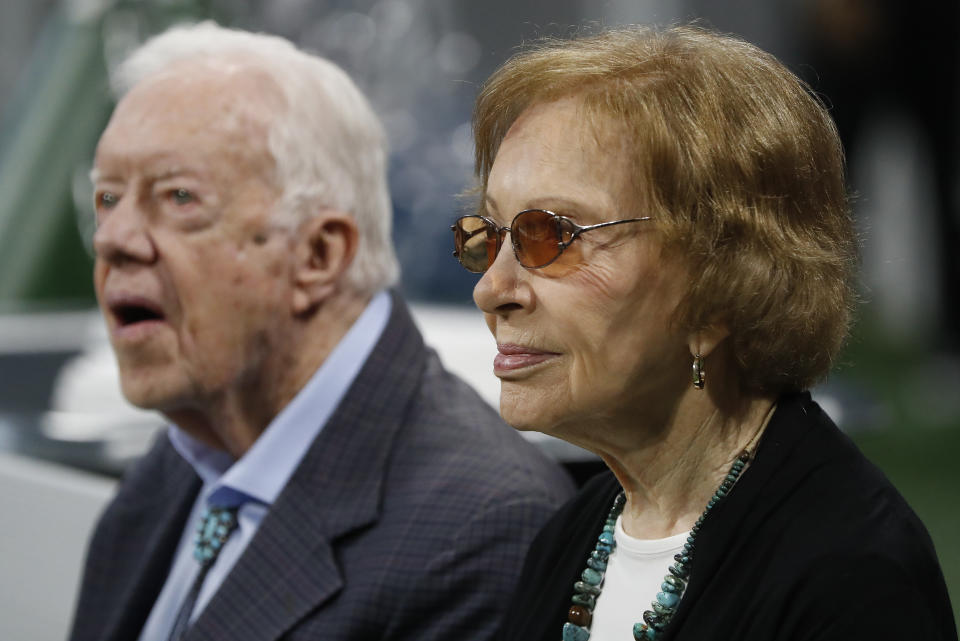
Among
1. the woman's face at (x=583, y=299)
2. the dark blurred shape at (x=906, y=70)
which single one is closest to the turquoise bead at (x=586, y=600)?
the woman's face at (x=583, y=299)

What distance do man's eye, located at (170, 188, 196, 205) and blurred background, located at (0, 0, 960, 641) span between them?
56cm

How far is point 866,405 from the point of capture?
173 inches

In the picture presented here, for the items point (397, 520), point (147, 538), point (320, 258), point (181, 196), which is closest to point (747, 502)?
point (397, 520)

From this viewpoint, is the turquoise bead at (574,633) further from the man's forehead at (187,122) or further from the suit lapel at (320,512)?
the man's forehead at (187,122)

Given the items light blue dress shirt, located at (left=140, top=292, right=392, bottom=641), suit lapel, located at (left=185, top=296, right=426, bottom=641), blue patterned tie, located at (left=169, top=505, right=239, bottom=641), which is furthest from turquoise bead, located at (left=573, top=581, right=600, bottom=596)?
blue patterned tie, located at (left=169, top=505, right=239, bottom=641)

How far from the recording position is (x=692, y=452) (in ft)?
5.68

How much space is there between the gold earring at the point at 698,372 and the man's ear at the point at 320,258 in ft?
Answer: 3.70

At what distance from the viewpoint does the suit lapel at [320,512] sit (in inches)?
89.3

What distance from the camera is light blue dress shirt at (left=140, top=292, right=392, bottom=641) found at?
252cm

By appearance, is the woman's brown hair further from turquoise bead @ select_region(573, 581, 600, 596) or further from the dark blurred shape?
the dark blurred shape

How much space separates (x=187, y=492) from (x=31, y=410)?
170cm

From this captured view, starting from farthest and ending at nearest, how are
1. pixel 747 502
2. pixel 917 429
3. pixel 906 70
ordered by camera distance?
pixel 906 70 < pixel 917 429 < pixel 747 502

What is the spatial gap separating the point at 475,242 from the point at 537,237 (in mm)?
163

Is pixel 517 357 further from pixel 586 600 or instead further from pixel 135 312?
pixel 135 312
